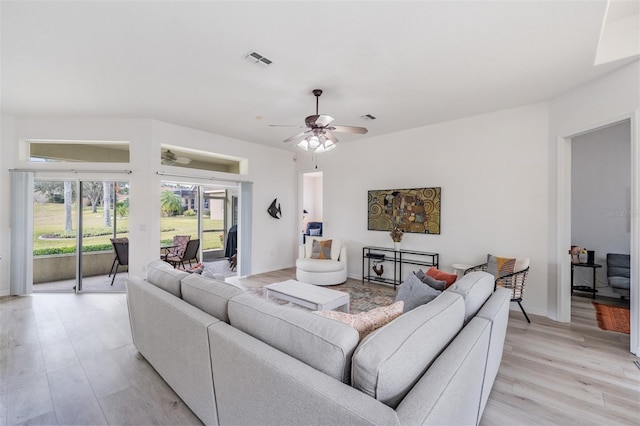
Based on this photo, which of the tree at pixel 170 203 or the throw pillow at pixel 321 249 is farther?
the throw pillow at pixel 321 249

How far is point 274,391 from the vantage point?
116 centimetres

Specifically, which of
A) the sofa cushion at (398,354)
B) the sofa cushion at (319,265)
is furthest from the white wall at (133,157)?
the sofa cushion at (398,354)

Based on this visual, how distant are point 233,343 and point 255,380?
220mm

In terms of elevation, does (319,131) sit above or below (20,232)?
above

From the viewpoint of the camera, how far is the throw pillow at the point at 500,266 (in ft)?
11.7

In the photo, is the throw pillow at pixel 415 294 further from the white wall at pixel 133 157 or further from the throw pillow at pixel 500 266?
the white wall at pixel 133 157

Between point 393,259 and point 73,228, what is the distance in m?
5.61

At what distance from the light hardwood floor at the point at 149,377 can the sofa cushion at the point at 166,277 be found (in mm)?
725

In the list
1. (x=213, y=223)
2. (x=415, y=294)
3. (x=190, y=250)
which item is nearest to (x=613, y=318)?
(x=415, y=294)

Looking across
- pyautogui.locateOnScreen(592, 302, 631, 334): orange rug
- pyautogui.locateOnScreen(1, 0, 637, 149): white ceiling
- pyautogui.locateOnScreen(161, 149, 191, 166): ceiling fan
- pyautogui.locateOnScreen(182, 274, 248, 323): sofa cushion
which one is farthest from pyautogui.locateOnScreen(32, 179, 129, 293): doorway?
pyautogui.locateOnScreen(592, 302, 631, 334): orange rug

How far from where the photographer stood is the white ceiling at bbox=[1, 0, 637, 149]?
206 centimetres

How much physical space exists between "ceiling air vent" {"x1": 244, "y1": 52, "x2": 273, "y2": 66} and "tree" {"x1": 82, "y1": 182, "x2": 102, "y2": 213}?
3.92m

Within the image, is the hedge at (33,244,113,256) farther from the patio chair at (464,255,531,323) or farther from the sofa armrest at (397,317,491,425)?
the patio chair at (464,255,531,323)

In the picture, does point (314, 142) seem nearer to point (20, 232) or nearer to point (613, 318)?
point (613, 318)
